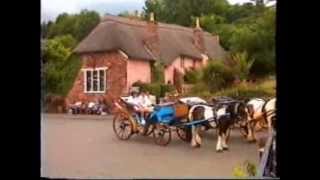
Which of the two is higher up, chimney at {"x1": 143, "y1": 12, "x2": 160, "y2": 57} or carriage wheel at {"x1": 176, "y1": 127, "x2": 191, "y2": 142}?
chimney at {"x1": 143, "y1": 12, "x2": 160, "y2": 57}

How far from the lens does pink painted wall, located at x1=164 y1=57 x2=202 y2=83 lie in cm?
255

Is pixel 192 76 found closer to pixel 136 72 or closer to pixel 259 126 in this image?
pixel 136 72

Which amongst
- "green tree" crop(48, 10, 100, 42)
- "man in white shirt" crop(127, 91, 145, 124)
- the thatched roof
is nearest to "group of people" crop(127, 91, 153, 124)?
"man in white shirt" crop(127, 91, 145, 124)

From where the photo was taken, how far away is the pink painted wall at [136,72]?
2.69m

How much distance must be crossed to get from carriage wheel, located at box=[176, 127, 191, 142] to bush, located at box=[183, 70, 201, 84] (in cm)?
64

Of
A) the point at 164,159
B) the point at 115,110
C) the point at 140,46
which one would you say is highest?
the point at 140,46

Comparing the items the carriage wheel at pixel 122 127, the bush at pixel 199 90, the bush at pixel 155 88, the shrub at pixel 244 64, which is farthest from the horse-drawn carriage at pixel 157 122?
the shrub at pixel 244 64

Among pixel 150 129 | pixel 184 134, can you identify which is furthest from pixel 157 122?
pixel 184 134

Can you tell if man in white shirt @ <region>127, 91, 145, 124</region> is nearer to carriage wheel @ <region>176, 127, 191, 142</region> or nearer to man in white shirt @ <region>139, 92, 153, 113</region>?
man in white shirt @ <region>139, 92, 153, 113</region>
